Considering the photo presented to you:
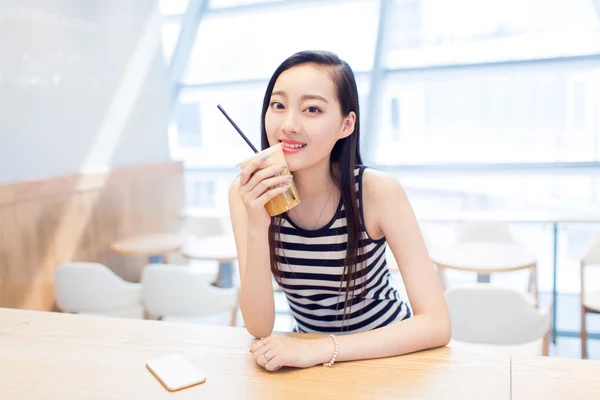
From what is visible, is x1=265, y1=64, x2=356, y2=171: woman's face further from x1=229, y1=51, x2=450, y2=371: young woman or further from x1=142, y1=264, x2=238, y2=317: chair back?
x1=142, y1=264, x2=238, y2=317: chair back

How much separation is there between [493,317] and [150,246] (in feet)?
7.61

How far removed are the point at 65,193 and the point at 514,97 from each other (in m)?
3.30

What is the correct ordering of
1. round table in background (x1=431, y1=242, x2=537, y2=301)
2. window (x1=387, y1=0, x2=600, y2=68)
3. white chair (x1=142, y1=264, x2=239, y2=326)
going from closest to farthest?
white chair (x1=142, y1=264, x2=239, y2=326) < round table in background (x1=431, y1=242, x2=537, y2=301) < window (x1=387, y1=0, x2=600, y2=68)

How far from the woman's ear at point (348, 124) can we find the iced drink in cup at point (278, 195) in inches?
9.4

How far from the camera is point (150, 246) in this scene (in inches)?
136

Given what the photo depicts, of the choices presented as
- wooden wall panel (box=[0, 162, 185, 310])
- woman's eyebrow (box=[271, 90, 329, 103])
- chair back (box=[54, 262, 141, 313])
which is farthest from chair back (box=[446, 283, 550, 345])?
wooden wall panel (box=[0, 162, 185, 310])

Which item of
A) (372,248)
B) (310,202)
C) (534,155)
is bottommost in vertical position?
(372,248)

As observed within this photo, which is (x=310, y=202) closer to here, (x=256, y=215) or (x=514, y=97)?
(x=256, y=215)

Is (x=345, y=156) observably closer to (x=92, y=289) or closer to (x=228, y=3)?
(x=92, y=289)

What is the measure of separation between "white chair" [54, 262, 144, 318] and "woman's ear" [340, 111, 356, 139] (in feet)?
5.61

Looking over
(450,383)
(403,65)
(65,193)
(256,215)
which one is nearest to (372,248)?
(256,215)

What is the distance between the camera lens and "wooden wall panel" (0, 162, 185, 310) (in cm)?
285

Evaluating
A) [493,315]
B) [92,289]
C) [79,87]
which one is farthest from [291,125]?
[79,87]

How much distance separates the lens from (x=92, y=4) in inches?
140
